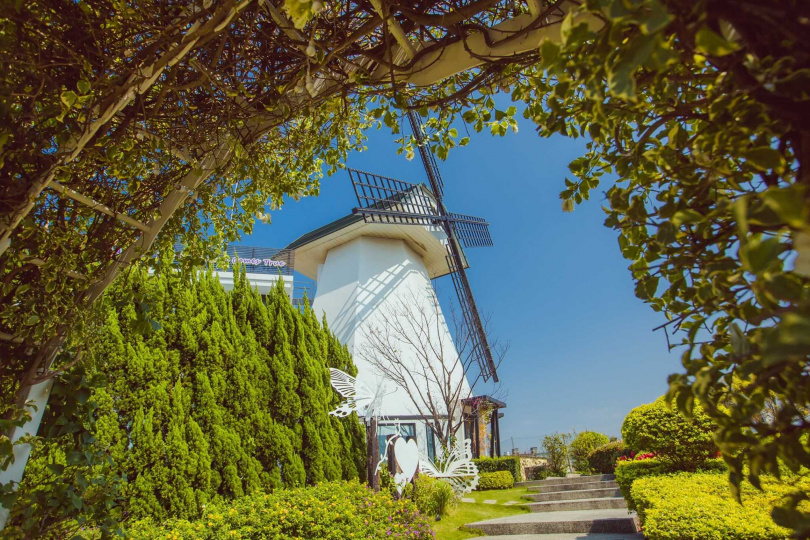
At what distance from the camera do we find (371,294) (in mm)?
15297

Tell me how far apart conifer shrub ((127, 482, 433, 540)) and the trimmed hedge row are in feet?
9.83

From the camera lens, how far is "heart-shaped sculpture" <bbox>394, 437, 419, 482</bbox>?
8.16 meters

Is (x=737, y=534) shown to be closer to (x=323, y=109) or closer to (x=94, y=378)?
(x=323, y=109)

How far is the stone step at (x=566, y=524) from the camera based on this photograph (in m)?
6.78

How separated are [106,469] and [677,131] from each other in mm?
2755

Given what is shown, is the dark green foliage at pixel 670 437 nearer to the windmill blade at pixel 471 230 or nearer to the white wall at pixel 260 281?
the white wall at pixel 260 281

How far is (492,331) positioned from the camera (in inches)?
651

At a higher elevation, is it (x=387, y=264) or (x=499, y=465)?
(x=387, y=264)

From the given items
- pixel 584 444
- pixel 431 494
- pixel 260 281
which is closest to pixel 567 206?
pixel 431 494

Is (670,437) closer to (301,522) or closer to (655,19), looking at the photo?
(301,522)

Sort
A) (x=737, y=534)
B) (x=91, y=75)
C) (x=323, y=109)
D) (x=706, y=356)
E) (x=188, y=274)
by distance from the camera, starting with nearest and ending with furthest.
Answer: (x=706, y=356)
(x=91, y=75)
(x=323, y=109)
(x=188, y=274)
(x=737, y=534)

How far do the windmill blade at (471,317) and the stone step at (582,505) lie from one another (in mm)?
5371

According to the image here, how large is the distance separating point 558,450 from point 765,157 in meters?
17.8

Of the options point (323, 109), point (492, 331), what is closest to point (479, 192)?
point (492, 331)
